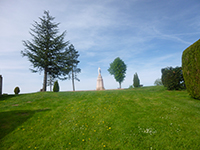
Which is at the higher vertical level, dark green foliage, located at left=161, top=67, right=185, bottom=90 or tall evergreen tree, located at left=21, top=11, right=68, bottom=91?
tall evergreen tree, located at left=21, top=11, right=68, bottom=91

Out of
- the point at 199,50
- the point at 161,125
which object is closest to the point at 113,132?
the point at 161,125

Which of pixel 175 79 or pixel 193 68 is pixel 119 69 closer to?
pixel 175 79

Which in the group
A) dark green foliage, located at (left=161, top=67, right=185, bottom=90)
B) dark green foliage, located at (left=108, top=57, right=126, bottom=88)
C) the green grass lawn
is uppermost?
dark green foliage, located at (left=108, top=57, right=126, bottom=88)

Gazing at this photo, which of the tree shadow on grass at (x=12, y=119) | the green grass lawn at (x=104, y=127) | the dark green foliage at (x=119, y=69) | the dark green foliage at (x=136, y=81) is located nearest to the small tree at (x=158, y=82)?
the dark green foliage at (x=136, y=81)

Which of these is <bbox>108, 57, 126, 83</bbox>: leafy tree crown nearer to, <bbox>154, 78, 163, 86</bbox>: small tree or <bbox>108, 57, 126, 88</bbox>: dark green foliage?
<bbox>108, 57, 126, 88</bbox>: dark green foliage

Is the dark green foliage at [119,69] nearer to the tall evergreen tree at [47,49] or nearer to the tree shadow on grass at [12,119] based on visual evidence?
the tall evergreen tree at [47,49]

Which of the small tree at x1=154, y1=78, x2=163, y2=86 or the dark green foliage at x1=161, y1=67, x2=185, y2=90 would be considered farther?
the small tree at x1=154, y1=78, x2=163, y2=86

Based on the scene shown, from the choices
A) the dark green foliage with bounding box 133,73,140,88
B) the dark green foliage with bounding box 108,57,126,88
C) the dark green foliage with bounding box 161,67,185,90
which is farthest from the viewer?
the dark green foliage with bounding box 108,57,126,88

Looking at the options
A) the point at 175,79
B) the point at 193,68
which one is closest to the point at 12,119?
the point at 193,68

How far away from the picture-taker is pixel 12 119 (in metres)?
10.1

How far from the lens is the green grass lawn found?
6793 mm

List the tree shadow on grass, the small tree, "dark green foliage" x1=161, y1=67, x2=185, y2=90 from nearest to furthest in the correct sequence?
the tree shadow on grass < "dark green foliage" x1=161, y1=67, x2=185, y2=90 < the small tree

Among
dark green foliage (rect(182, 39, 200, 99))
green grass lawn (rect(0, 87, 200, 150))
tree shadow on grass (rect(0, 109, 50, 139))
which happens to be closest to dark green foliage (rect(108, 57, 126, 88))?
dark green foliage (rect(182, 39, 200, 99))

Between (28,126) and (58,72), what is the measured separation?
847 inches
